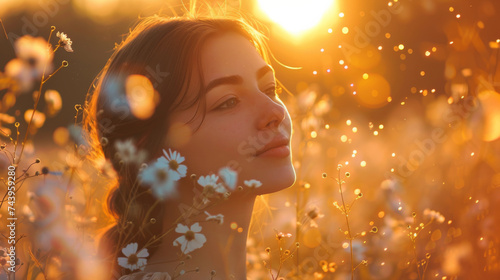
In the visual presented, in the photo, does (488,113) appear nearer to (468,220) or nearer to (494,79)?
(494,79)

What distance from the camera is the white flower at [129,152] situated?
1.52 m

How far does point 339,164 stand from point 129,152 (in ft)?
2.31

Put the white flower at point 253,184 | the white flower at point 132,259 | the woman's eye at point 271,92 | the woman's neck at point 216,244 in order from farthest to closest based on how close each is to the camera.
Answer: the woman's eye at point 271,92
the woman's neck at point 216,244
the white flower at point 253,184
the white flower at point 132,259

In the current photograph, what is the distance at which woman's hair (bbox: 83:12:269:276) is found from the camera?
170 centimetres

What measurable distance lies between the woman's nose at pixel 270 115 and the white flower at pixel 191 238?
0.45 m

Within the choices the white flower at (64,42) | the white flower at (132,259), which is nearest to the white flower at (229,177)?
the white flower at (132,259)

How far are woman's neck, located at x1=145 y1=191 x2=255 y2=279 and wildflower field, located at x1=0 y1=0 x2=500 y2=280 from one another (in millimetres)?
20

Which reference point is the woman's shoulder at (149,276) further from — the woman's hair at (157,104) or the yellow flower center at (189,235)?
the yellow flower center at (189,235)

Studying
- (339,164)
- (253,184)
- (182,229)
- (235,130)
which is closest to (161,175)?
(182,229)

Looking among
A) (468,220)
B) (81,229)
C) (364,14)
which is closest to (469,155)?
(468,220)

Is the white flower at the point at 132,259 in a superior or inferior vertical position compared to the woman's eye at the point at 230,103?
inferior

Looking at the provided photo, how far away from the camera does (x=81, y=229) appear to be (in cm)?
141

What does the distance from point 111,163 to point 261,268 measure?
761 mm

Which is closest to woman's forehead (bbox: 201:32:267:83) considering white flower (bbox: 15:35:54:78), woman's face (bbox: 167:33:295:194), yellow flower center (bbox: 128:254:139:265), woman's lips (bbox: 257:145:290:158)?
woman's face (bbox: 167:33:295:194)
